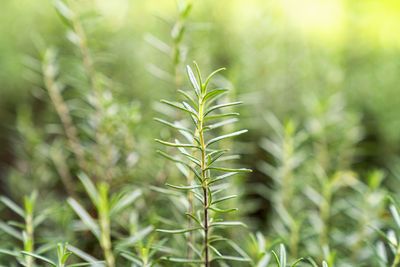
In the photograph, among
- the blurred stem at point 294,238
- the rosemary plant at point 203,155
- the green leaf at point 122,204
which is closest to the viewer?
the rosemary plant at point 203,155

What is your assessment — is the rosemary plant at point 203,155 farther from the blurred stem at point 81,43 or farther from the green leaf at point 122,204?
the blurred stem at point 81,43

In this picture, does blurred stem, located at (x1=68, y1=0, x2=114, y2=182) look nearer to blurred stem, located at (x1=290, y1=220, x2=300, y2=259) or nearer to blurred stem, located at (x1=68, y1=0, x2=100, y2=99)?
blurred stem, located at (x1=68, y1=0, x2=100, y2=99)

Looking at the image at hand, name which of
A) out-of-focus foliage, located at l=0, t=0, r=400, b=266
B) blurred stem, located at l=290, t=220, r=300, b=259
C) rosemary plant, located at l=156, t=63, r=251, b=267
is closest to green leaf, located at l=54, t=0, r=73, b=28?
out-of-focus foliage, located at l=0, t=0, r=400, b=266

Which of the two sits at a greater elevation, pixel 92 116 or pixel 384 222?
pixel 92 116

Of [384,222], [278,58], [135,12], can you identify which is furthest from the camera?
[135,12]

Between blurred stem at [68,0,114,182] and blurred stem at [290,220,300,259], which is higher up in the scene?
blurred stem at [68,0,114,182]

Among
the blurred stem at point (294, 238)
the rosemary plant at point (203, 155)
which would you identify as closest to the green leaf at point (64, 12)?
the rosemary plant at point (203, 155)

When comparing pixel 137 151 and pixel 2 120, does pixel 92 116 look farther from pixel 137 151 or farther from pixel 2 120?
pixel 2 120

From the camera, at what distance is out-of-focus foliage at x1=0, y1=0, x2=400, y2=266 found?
57cm

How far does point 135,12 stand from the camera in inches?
55.2

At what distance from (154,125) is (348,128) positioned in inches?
18.3

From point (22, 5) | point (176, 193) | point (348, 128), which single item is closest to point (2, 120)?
point (22, 5)

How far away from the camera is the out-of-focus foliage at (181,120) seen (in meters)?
0.57

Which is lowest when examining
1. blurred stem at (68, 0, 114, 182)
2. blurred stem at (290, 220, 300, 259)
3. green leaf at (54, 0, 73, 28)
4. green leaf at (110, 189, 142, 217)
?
blurred stem at (290, 220, 300, 259)
